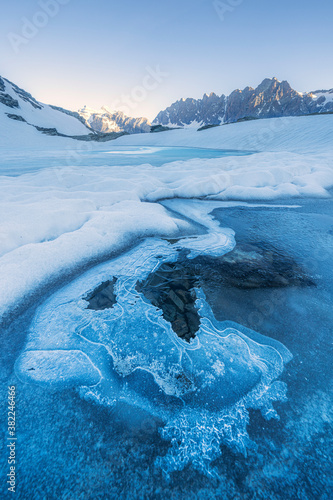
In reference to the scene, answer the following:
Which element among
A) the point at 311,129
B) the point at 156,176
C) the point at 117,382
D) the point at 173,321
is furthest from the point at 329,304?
the point at 311,129

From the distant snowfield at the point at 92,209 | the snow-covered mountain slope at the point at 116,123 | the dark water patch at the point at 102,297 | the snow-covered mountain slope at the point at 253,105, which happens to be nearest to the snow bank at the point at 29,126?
the distant snowfield at the point at 92,209

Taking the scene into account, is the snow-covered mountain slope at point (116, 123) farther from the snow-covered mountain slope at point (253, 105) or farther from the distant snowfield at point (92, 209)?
the distant snowfield at point (92, 209)

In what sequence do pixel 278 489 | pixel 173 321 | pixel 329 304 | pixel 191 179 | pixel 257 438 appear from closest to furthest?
pixel 278 489
pixel 257 438
pixel 173 321
pixel 329 304
pixel 191 179

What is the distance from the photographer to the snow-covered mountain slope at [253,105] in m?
75.5

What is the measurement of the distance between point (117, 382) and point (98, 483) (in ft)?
1.61

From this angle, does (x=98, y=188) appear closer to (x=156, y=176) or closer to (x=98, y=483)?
(x=156, y=176)

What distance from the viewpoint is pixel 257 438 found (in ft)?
3.92

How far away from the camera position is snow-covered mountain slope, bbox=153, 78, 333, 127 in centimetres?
7550

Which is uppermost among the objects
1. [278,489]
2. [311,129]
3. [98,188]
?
[311,129]

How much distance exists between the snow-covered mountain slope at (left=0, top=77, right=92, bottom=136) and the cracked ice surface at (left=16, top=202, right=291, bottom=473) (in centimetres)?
4565

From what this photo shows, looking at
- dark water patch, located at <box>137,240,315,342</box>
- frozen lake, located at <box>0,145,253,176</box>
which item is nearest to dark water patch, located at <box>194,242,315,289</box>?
dark water patch, located at <box>137,240,315,342</box>

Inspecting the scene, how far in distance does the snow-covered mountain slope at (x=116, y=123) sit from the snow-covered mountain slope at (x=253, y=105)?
1984 cm

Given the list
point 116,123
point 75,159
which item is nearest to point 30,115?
point 75,159

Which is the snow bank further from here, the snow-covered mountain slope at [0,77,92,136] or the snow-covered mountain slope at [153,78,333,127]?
the snow-covered mountain slope at [153,78,333,127]
